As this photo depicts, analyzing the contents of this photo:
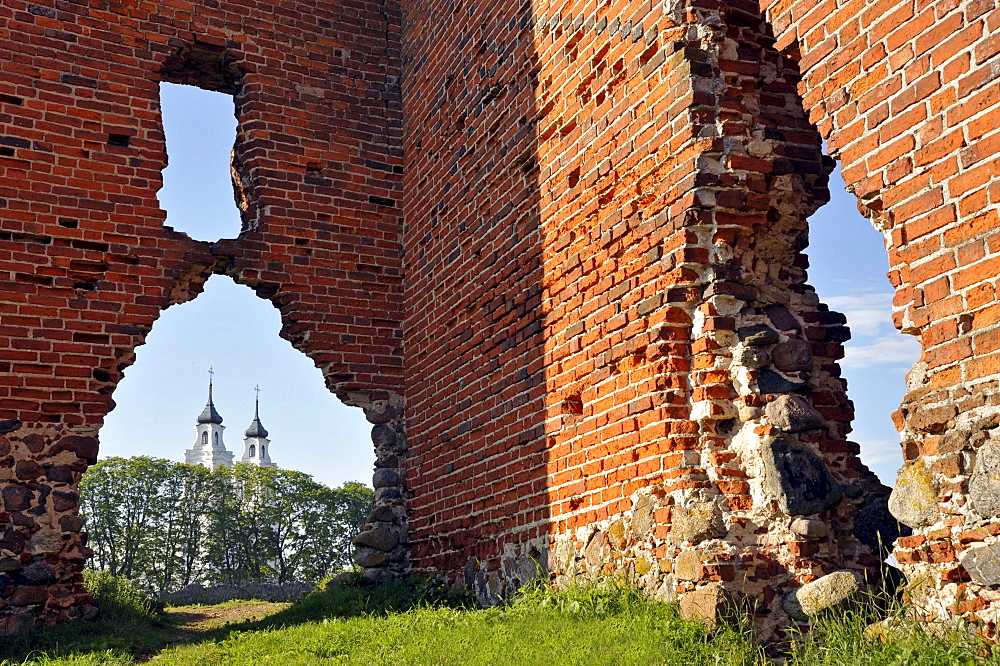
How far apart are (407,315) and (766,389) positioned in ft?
15.3

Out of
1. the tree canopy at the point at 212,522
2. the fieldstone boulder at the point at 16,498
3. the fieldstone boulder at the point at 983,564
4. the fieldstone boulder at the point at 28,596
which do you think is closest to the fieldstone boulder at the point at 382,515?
the fieldstone boulder at the point at 28,596

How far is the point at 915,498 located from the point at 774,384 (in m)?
1.27

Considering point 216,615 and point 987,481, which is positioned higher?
point 987,481

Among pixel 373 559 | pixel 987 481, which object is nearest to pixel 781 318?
pixel 987 481

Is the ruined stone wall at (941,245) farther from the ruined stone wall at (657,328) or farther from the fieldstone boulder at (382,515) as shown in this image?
the fieldstone boulder at (382,515)

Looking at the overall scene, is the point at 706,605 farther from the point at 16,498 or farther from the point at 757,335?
the point at 16,498

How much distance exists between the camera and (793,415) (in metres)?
4.82

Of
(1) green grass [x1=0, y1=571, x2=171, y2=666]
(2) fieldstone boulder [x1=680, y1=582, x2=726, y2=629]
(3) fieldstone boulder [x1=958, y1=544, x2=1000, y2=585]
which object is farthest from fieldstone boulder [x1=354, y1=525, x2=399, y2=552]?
(3) fieldstone boulder [x1=958, y1=544, x2=1000, y2=585]

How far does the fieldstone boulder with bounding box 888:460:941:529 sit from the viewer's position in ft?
12.3

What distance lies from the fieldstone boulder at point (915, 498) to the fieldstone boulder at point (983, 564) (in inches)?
7.6

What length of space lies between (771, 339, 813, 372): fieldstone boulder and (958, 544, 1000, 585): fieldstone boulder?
1.58 m

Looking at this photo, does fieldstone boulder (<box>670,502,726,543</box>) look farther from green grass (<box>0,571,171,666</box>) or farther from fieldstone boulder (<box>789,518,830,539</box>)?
green grass (<box>0,571,171,666</box>)

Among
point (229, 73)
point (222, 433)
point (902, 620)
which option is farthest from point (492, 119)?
point (222, 433)

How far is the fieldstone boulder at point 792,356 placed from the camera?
5.05 metres
